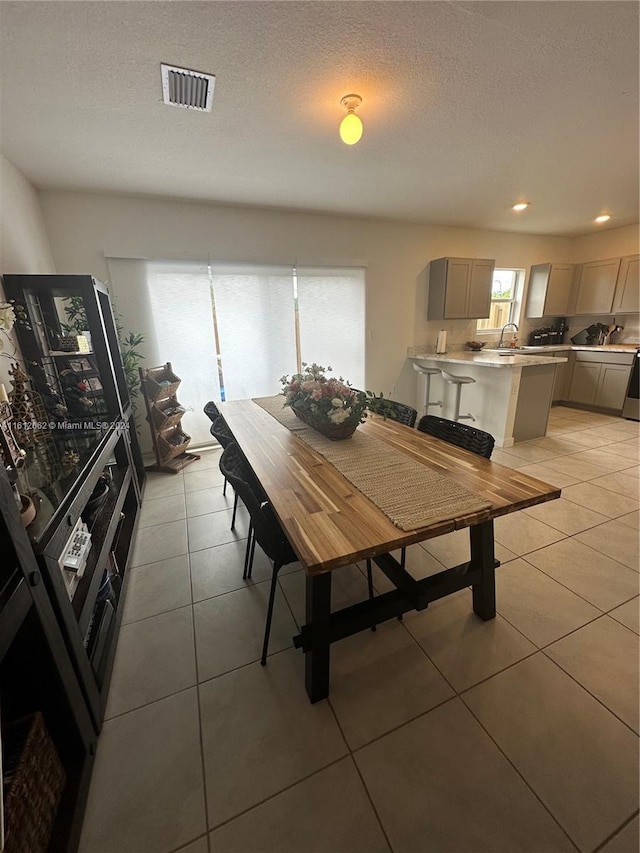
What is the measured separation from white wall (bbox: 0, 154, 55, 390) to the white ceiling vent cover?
1.38m

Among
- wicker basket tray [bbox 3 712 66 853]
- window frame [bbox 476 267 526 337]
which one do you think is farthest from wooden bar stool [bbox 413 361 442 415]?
wicker basket tray [bbox 3 712 66 853]

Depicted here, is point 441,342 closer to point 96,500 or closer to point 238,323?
point 238,323

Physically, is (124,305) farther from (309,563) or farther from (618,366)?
(618,366)

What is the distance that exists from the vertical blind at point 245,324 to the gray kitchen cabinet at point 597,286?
381 centimetres

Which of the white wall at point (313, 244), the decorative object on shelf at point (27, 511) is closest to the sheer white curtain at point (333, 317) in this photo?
the white wall at point (313, 244)

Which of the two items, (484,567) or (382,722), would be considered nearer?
(382,722)

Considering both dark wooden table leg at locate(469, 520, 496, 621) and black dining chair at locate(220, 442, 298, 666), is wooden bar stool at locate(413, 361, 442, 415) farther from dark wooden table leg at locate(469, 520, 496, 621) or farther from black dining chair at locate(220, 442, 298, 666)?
black dining chair at locate(220, 442, 298, 666)

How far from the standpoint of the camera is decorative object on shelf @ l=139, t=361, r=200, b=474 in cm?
323

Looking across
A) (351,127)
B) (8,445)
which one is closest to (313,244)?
(351,127)

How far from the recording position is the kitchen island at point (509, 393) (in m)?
3.66

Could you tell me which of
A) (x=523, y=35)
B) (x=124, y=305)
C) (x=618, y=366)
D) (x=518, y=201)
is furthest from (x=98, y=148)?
(x=618, y=366)

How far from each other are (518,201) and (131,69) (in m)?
3.82

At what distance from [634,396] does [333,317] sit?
13.9 feet

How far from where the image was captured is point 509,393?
368 centimetres
